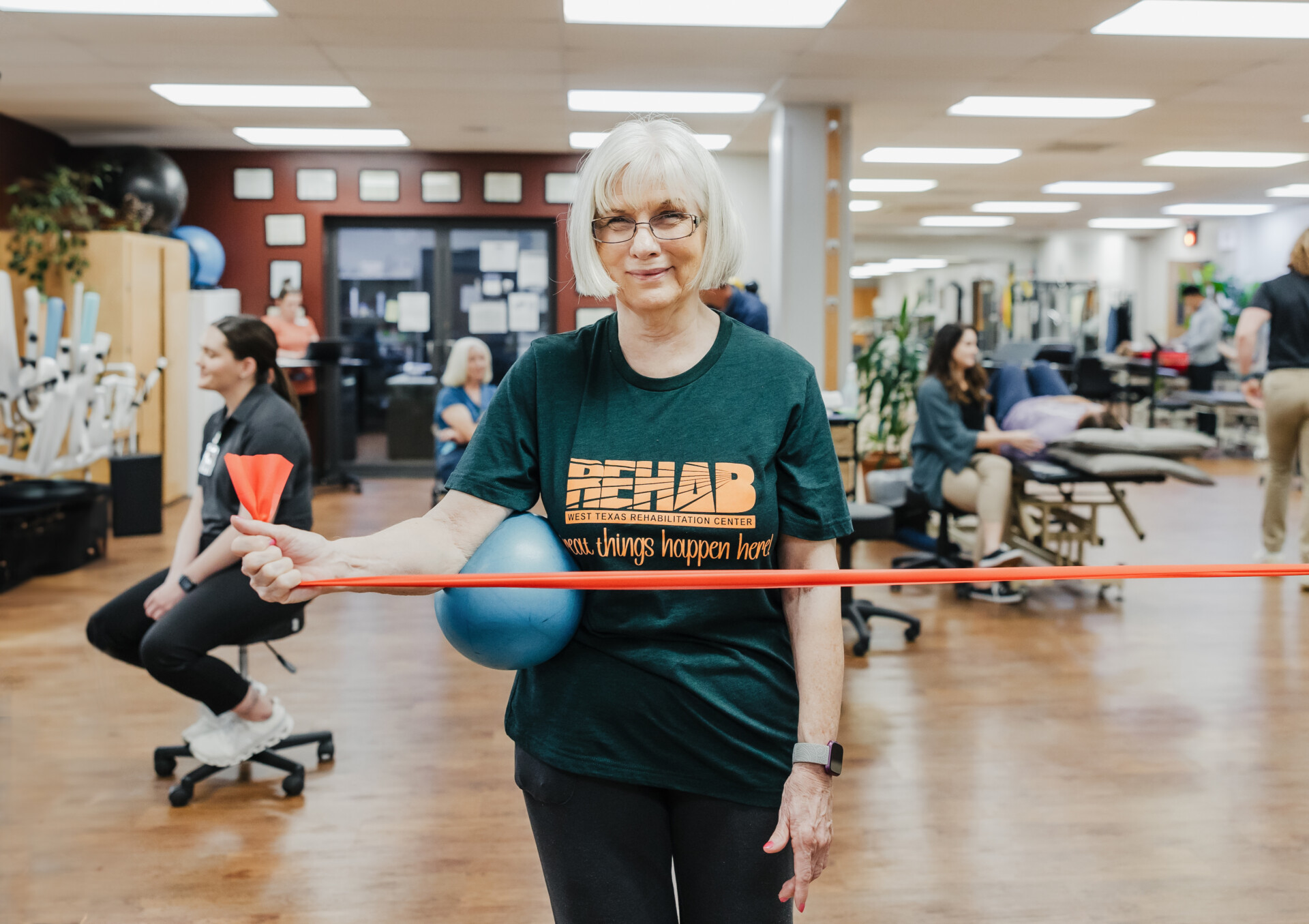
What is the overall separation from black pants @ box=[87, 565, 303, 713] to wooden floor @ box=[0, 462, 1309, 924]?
0.96 feet

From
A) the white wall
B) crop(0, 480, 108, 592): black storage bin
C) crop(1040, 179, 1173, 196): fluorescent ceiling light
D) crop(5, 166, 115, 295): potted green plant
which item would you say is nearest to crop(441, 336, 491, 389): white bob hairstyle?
crop(0, 480, 108, 592): black storage bin

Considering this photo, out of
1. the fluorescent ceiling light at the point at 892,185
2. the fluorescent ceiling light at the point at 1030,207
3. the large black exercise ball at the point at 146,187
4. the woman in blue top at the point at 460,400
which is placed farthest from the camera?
the fluorescent ceiling light at the point at 1030,207

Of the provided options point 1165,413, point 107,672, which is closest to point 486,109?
point 107,672

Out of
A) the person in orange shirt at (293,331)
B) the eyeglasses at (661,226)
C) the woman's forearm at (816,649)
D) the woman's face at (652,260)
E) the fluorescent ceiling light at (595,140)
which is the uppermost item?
the fluorescent ceiling light at (595,140)

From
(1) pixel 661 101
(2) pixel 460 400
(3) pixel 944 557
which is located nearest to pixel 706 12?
(1) pixel 661 101

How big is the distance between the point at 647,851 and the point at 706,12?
188 inches

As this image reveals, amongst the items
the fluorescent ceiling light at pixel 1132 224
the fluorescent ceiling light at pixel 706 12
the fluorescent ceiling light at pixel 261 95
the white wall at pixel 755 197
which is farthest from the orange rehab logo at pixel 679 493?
the fluorescent ceiling light at pixel 1132 224

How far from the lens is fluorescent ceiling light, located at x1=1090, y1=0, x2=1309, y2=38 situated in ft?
16.6

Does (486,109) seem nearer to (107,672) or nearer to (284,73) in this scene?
(284,73)

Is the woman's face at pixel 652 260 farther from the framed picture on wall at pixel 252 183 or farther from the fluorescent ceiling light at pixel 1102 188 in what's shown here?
the fluorescent ceiling light at pixel 1102 188

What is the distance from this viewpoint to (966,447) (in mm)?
5023

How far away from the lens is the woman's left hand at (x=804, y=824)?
122 centimetres

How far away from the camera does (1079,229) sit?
52.4ft

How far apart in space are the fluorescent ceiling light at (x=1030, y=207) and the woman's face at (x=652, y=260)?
12333 millimetres
